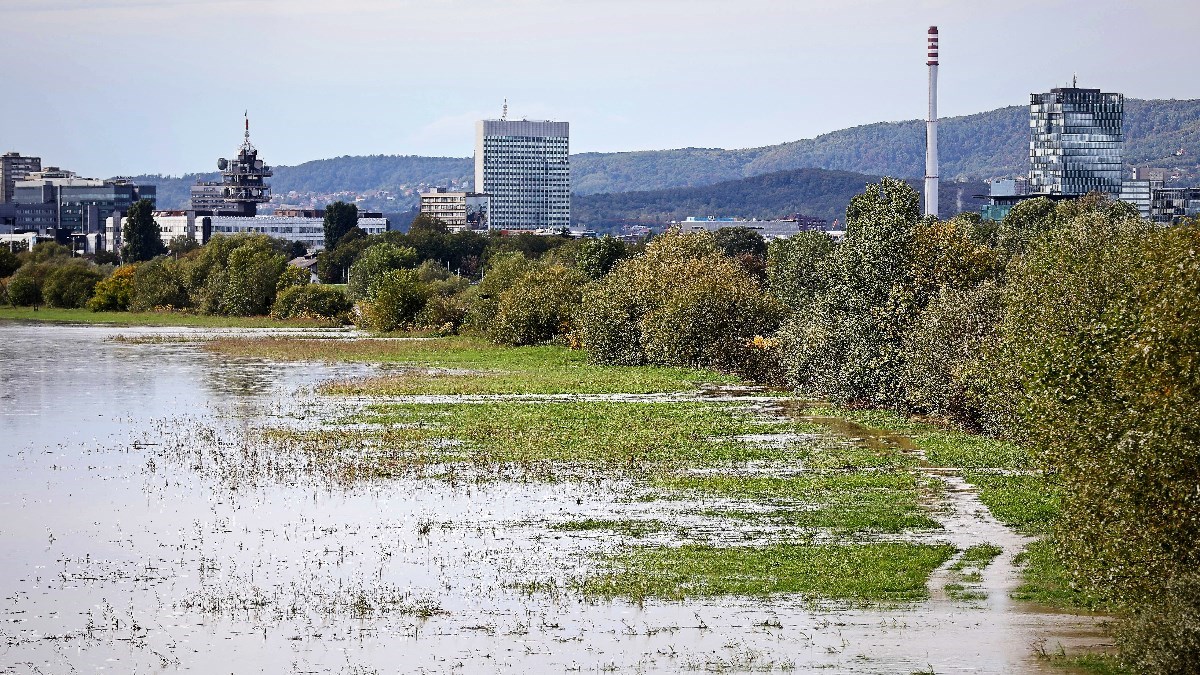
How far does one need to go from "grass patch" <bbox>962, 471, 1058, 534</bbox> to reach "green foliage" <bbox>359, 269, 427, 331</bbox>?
7476 centimetres

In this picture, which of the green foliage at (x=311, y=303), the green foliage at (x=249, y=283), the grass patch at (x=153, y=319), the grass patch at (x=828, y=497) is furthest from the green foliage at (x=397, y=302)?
the grass patch at (x=828, y=497)

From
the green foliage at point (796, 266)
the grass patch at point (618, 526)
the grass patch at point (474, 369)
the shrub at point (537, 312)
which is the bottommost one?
the grass patch at point (474, 369)

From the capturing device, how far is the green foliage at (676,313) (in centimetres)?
7200

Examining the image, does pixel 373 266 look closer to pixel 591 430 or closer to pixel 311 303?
pixel 311 303

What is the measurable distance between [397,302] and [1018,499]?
3109 inches

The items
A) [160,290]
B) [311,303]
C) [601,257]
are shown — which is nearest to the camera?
[601,257]

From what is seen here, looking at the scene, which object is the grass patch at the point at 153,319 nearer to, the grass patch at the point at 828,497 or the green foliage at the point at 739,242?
the green foliage at the point at 739,242

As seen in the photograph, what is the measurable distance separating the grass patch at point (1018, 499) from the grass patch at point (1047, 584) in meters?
1.31

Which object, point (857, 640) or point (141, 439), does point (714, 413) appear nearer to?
point (141, 439)

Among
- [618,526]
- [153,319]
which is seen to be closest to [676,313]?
[618,526]

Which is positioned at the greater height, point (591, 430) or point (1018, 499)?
point (1018, 499)

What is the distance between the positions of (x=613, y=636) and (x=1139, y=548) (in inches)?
319

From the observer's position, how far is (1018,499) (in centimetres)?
3419

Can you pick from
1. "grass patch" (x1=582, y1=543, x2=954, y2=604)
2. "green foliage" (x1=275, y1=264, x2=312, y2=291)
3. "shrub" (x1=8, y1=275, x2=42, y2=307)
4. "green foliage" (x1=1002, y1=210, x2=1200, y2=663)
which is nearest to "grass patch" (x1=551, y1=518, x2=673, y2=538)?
"grass patch" (x1=582, y1=543, x2=954, y2=604)
